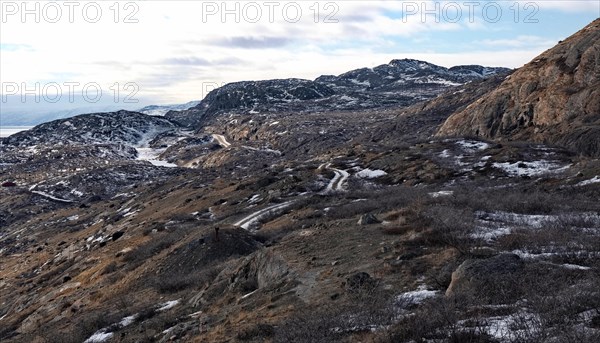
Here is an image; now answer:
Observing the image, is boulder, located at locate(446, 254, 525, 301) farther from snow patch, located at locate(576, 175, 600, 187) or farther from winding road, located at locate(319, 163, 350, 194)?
winding road, located at locate(319, 163, 350, 194)

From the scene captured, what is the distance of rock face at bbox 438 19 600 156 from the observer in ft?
204

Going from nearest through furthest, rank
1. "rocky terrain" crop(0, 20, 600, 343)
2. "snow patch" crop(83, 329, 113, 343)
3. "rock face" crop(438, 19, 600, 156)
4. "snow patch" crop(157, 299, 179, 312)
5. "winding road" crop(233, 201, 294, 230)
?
"rocky terrain" crop(0, 20, 600, 343) → "snow patch" crop(83, 329, 113, 343) → "snow patch" crop(157, 299, 179, 312) → "winding road" crop(233, 201, 294, 230) → "rock face" crop(438, 19, 600, 156)

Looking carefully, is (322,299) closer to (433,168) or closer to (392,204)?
(392,204)

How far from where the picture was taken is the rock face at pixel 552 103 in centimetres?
6216

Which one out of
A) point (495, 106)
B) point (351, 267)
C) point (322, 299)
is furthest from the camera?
point (495, 106)

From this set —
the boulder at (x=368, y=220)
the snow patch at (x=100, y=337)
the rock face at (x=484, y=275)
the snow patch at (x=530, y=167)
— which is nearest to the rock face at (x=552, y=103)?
the snow patch at (x=530, y=167)

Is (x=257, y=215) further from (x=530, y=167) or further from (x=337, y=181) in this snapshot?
(x=530, y=167)

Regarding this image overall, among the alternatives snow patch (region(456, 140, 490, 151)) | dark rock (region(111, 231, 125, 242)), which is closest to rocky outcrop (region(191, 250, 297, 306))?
dark rock (region(111, 231, 125, 242))

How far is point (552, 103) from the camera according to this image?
6912 cm

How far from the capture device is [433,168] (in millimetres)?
59062

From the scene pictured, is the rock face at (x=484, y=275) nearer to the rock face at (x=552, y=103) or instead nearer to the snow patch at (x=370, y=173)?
the rock face at (x=552, y=103)

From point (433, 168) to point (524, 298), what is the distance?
4923 cm

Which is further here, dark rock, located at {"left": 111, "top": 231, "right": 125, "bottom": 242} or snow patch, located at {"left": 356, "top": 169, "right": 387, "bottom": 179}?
snow patch, located at {"left": 356, "top": 169, "right": 387, "bottom": 179}

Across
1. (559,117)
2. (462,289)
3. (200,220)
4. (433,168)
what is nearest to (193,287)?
(462,289)
